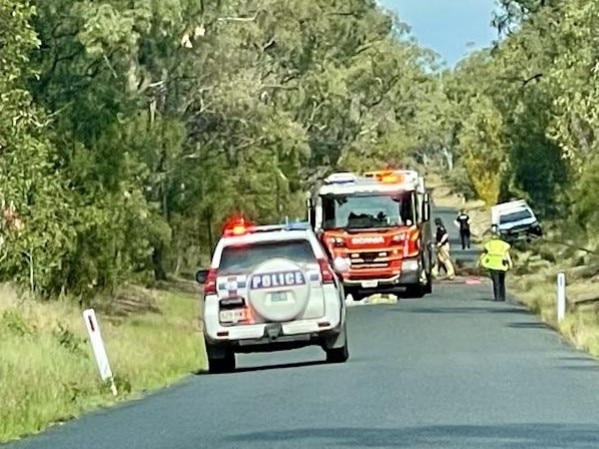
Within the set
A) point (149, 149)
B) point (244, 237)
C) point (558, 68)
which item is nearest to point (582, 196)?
point (558, 68)

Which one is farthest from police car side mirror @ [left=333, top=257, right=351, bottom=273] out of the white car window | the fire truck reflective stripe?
the white car window

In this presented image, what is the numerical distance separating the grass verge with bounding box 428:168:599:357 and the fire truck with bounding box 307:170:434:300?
336cm

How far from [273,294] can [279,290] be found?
98 millimetres

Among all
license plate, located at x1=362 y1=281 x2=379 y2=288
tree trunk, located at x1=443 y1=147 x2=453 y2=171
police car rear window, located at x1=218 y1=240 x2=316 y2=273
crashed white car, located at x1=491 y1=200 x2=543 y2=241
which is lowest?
license plate, located at x1=362 y1=281 x2=379 y2=288

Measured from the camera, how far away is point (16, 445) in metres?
14.5

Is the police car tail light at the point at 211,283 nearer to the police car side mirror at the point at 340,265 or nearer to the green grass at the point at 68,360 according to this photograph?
the green grass at the point at 68,360

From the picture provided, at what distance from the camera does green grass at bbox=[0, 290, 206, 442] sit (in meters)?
18.0

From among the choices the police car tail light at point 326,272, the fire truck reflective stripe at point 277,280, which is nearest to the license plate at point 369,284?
the police car tail light at point 326,272

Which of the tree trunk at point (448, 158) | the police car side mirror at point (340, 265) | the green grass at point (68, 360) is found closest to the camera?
the green grass at point (68, 360)

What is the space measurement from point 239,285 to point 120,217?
642 inches

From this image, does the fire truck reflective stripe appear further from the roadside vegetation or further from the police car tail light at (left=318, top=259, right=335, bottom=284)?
the roadside vegetation

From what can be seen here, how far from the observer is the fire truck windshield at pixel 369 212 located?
40.3m

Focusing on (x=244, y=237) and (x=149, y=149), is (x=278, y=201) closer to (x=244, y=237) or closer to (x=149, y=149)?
(x=149, y=149)

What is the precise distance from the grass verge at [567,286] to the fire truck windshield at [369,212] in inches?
148
